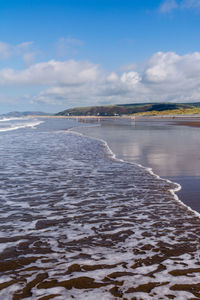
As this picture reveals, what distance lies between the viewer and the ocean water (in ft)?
13.4

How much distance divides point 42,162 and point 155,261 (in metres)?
11.7

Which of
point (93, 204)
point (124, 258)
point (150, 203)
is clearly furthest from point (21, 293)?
point (150, 203)

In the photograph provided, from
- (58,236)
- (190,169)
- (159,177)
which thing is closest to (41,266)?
(58,236)

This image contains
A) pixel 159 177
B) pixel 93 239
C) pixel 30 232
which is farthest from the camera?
pixel 159 177

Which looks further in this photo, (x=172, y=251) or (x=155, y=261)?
(x=172, y=251)

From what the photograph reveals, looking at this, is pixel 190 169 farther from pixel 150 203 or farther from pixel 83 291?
pixel 83 291

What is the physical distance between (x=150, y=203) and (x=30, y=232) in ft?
12.2

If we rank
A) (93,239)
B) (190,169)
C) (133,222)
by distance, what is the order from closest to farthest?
(93,239)
(133,222)
(190,169)

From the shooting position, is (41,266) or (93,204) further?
(93,204)

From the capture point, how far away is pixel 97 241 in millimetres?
5582

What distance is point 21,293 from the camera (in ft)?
12.9

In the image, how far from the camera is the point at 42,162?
1559cm

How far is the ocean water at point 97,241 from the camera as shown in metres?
4.08

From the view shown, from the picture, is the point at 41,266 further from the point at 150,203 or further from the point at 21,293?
the point at 150,203
